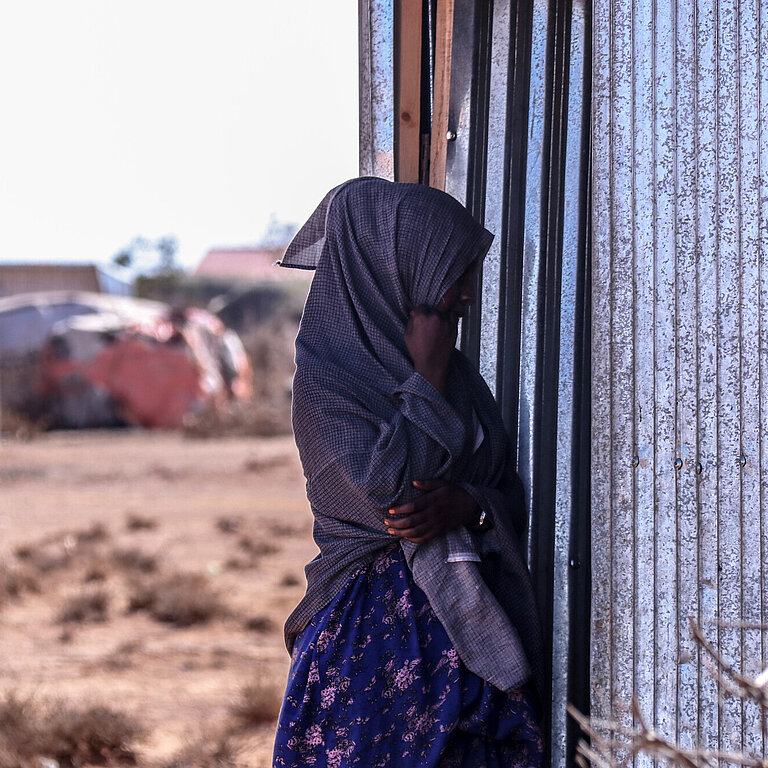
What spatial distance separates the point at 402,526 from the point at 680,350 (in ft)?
2.13

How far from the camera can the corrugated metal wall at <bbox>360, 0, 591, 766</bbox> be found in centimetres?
235

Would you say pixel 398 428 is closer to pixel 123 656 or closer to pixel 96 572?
pixel 123 656

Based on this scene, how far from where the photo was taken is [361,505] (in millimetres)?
2100

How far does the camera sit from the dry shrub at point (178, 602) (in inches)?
309

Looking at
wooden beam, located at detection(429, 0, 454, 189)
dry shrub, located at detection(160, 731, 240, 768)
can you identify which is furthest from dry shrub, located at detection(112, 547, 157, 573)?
wooden beam, located at detection(429, 0, 454, 189)

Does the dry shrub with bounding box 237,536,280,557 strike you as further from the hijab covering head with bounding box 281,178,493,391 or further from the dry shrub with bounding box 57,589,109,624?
the hijab covering head with bounding box 281,178,493,391

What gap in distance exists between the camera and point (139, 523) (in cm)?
1134

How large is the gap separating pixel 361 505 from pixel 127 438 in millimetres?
17977

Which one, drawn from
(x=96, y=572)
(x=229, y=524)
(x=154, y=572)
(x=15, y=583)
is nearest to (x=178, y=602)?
(x=154, y=572)

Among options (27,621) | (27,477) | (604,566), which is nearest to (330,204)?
(604,566)

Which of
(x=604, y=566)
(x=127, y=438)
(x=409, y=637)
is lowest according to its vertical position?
(x=127, y=438)

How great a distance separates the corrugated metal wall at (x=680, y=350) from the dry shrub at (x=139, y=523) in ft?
32.5

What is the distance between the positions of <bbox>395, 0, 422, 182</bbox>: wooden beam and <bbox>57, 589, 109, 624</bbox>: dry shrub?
5996 millimetres

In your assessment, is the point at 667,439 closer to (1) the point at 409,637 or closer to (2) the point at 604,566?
(2) the point at 604,566
